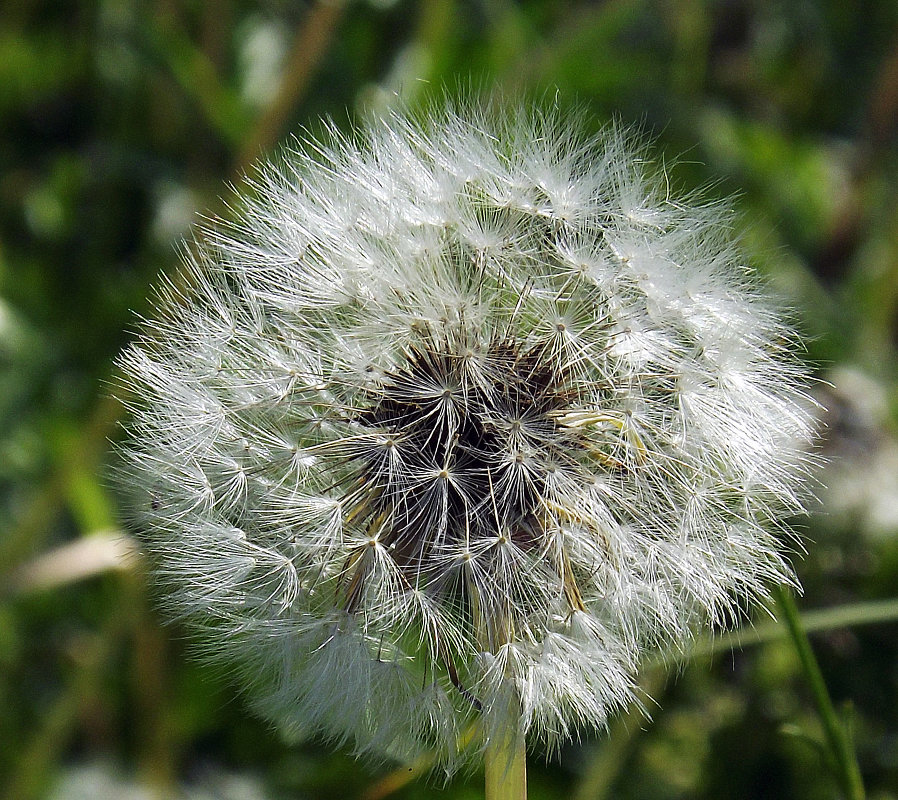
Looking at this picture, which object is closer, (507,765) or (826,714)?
(507,765)

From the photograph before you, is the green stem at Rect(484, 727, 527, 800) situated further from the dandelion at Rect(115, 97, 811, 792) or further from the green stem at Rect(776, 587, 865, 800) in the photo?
the green stem at Rect(776, 587, 865, 800)

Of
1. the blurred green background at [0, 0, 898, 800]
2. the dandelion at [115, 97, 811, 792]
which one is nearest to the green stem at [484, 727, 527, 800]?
the dandelion at [115, 97, 811, 792]

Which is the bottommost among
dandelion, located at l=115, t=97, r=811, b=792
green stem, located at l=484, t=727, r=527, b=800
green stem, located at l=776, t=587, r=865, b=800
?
green stem, located at l=776, t=587, r=865, b=800

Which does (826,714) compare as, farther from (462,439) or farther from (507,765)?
(462,439)

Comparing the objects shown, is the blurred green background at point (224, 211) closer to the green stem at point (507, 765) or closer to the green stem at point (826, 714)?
the green stem at point (826, 714)

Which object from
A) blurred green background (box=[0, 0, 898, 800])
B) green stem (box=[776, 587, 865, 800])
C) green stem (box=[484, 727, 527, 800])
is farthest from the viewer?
blurred green background (box=[0, 0, 898, 800])

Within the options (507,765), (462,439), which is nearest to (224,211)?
(462,439)

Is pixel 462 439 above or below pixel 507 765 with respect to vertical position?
above

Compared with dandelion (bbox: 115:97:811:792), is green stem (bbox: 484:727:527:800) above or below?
below
